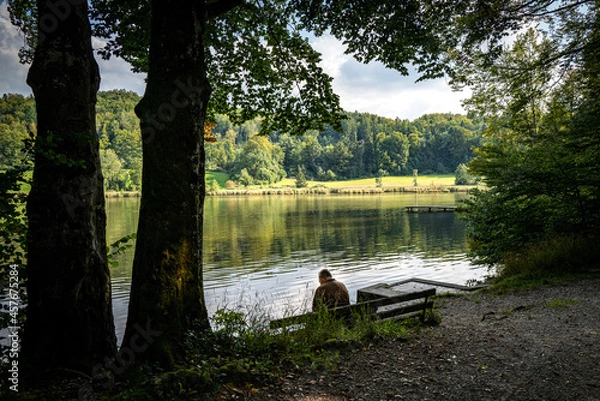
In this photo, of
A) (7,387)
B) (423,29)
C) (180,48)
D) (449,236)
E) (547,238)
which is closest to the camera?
(7,387)

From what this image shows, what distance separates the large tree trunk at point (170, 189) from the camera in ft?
13.7

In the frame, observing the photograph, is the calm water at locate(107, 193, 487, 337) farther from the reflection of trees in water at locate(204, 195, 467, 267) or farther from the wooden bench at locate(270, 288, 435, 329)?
the wooden bench at locate(270, 288, 435, 329)

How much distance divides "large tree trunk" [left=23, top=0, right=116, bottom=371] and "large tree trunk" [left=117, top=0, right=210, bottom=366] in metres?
0.42

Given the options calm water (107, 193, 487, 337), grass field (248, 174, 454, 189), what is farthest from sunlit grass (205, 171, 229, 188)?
calm water (107, 193, 487, 337)

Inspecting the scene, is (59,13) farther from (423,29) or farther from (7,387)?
(423,29)

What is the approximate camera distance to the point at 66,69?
3.97 m

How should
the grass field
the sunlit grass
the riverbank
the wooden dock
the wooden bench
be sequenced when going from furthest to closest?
1. the sunlit grass
2. the grass field
3. the riverbank
4. the wooden dock
5. the wooden bench

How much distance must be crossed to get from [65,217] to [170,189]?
1.07m

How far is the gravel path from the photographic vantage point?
13.0ft

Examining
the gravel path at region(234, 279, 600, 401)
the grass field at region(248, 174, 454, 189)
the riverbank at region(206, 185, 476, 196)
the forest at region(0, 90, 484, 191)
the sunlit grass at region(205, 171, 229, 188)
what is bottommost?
the gravel path at region(234, 279, 600, 401)

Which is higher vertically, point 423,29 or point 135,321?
point 423,29

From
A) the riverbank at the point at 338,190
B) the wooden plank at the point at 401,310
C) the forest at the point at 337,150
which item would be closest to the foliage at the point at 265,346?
the wooden plank at the point at 401,310

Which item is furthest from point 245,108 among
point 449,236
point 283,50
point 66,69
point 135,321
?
point 449,236

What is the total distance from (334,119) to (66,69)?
591 cm
